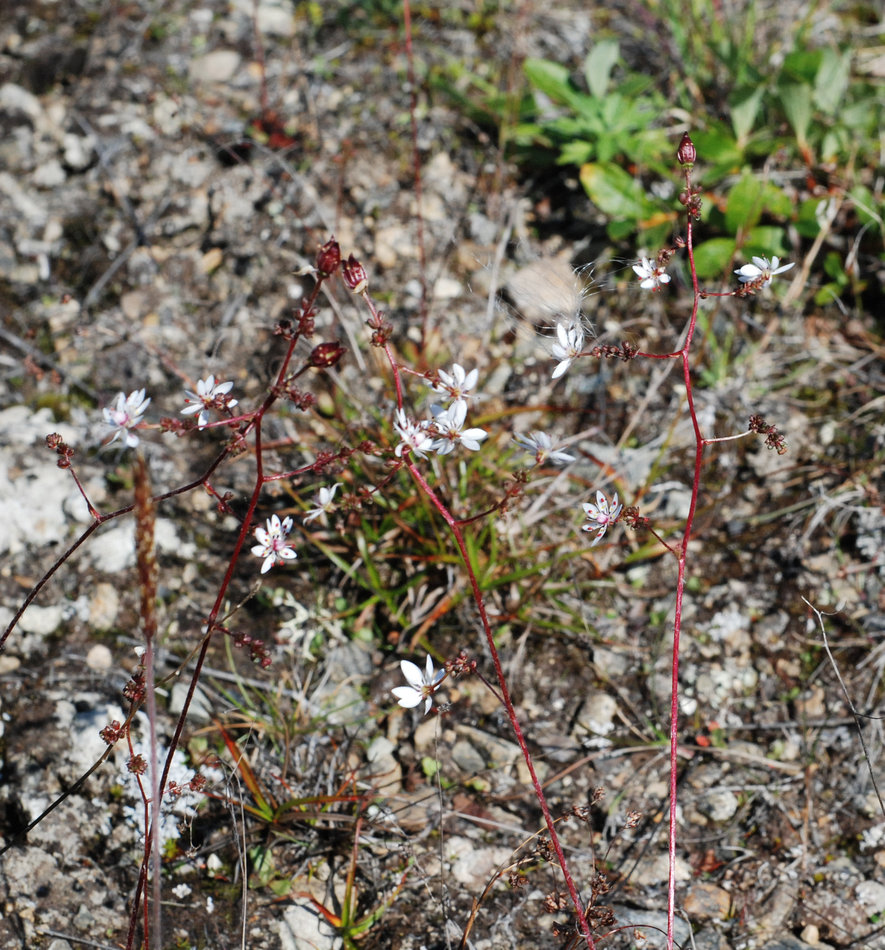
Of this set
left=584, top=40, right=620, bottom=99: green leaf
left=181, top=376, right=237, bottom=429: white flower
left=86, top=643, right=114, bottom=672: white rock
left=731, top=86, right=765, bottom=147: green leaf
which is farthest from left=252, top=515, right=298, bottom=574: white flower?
left=731, top=86, right=765, bottom=147: green leaf

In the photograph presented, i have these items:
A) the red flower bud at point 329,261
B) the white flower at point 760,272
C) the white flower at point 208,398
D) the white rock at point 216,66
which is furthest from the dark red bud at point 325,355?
the white rock at point 216,66

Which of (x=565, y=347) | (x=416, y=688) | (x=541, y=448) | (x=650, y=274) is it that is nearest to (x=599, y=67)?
(x=650, y=274)

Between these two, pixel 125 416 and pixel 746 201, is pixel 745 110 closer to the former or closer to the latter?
pixel 746 201

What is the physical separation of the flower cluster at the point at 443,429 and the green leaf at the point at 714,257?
1595 mm

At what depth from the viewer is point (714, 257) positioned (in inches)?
123

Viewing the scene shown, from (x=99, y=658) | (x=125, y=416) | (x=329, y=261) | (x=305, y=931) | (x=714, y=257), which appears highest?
(x=329, y=261)

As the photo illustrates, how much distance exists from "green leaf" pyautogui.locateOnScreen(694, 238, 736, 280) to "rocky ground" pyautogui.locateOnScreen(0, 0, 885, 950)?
0.20 meters

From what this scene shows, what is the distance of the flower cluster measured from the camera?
5.89 feet

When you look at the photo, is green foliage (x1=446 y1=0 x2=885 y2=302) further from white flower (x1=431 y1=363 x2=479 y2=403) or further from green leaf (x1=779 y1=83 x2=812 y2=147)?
white flower (x1=431 y1=363 x2=479 y2=403)

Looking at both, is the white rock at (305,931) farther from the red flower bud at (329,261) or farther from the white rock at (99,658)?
the red flower bud at (329,261)

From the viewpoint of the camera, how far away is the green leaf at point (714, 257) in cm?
311

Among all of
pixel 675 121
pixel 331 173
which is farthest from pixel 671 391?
pixel 331 173

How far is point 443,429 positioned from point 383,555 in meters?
0.90

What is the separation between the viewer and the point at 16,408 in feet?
9.71
